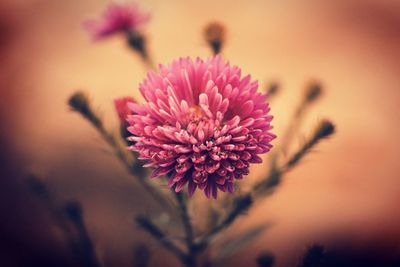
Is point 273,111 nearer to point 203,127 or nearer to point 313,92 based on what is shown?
point 313,92

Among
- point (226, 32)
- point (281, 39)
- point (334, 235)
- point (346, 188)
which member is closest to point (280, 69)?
point (281, 39)

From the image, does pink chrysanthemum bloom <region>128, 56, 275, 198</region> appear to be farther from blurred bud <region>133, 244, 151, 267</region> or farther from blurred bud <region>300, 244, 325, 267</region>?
blurred bud <region>133, 244, 151, 267</region>

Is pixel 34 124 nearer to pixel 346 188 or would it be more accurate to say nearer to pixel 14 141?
pixel 14 141

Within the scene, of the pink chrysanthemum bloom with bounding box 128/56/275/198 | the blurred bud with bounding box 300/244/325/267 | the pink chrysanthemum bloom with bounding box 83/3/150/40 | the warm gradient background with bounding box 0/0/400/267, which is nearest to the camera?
the pink chrysanthemum bloom with bounding box 128/56/275/198

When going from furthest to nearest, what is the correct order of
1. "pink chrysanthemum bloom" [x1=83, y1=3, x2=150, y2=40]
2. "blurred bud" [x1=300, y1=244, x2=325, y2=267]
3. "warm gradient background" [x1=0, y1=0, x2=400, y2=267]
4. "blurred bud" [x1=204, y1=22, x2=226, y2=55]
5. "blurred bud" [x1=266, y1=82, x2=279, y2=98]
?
"warm gradient background" [x1=0, y1=0, x2=400, y2=267], "pink chrysanthemum bloom" [x1=83, y1=3, x2=150, y2=40], "blurred bud" [x1=266, y1=82, x2=279, y2=98], "blurred bud" [x1=204, y1=22, x2=226, y2=55], "blurred bud" [x1=300, y1=244, x2=325, y2=267]

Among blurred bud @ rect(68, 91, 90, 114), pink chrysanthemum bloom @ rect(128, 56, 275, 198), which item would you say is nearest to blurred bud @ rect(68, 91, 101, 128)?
blurred bud @ rect(68, 91, 90, 114)

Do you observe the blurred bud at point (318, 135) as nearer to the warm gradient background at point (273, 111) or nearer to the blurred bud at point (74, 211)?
the warm gradient background at point (273, 111)

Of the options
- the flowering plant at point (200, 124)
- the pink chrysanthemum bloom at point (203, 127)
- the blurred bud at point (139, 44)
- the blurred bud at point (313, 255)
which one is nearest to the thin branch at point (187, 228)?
the flowering plant at point (200, 124)
